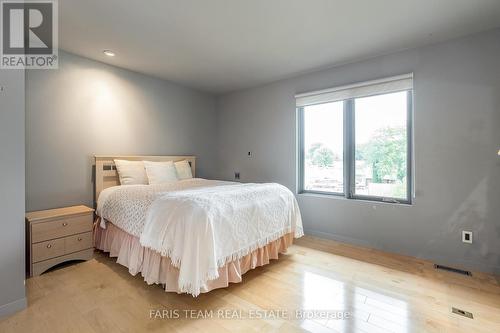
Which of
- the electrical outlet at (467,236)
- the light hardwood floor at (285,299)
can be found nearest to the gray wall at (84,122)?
the light hardwood floor at (285,299)

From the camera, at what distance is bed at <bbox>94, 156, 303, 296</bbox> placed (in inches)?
66.7

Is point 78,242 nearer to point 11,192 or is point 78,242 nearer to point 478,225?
point 11,192

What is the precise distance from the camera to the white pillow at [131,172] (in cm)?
307

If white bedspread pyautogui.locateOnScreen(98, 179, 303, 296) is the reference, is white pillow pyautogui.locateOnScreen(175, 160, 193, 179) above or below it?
above

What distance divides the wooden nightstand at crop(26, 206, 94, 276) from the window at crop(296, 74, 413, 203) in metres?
2.87

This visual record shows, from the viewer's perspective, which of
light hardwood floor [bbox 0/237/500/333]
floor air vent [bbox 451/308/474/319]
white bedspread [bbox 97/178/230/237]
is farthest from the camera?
white bedspread [bbox 97/178/230/237]

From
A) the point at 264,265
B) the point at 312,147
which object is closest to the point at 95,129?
the point at 264,265

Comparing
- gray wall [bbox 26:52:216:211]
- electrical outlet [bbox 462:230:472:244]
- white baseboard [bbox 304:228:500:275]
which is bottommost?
white baseboard [bbox 304:228:500:275]

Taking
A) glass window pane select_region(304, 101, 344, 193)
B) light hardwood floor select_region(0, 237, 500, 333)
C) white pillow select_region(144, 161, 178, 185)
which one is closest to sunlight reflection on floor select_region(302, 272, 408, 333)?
light hardwood floor select_region(0, 237, 500, 333)

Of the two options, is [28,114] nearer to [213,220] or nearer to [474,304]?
[213,220]

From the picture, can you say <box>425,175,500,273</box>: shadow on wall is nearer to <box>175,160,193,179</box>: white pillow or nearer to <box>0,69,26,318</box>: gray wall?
<box>175,160,193,179</box>: white pillow

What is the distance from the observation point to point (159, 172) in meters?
3.32

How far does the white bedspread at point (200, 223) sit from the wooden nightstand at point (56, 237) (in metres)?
0.26

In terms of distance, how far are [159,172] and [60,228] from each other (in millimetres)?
1275
